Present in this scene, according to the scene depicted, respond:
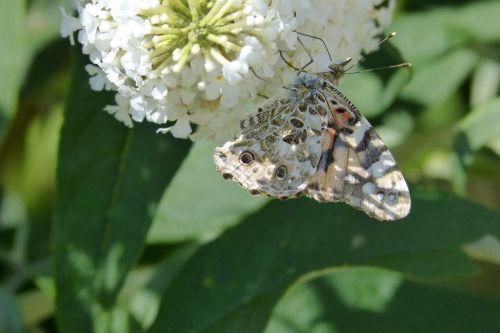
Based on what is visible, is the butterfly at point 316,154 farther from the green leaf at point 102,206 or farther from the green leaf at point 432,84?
the green leaf at point 432,84

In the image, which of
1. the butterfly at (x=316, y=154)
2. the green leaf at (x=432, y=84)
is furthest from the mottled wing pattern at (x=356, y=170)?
the green leaf at (x=432, y=84)

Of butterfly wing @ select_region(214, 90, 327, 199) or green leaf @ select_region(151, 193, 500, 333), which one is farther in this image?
green leaf @ select_region(151, 193, 500, 333)

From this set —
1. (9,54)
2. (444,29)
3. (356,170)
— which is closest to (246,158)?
(356,170)

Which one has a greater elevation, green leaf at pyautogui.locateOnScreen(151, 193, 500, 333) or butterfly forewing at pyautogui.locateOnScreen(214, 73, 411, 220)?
butterfly forewing at pyautogui.locateOnScreen(214, 73, 411, 220)

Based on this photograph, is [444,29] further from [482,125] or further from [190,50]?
[190,50]

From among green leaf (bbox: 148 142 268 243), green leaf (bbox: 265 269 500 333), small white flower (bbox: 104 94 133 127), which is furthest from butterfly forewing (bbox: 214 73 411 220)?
green leaf (bbox: 148 142 268 243)

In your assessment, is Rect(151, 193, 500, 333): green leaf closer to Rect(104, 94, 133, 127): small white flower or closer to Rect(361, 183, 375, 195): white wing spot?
Rect(361, 183, 375, 195): white wing spot

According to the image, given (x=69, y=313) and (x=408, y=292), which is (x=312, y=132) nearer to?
(x=408, y=292)
